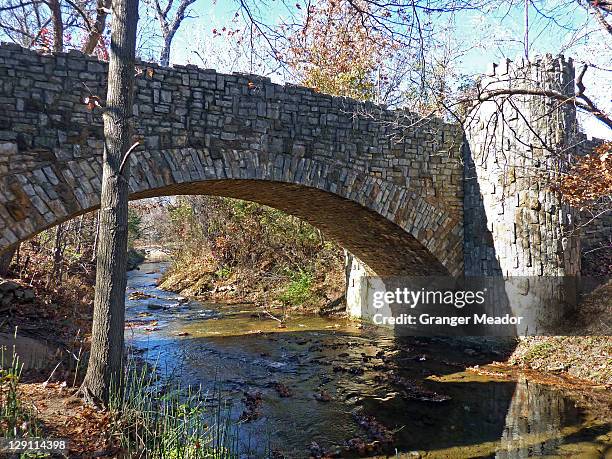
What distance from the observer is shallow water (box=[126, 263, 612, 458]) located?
179 inches

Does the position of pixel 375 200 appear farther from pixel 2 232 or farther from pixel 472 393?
pixel 2 232

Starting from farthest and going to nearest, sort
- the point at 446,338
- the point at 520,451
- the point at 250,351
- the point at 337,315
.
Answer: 1. the point at 337,315
2. the point at 446,338
3. the point at 250,351
4. the point at 520,451

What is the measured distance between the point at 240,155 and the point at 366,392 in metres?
3.55

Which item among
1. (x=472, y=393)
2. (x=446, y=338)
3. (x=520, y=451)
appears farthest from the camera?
(x=446, y=338)

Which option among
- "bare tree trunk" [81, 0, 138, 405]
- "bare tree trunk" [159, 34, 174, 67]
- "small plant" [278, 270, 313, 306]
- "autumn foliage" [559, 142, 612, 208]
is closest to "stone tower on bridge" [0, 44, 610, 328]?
"autumn foliage" [559, 142, 612, 208]

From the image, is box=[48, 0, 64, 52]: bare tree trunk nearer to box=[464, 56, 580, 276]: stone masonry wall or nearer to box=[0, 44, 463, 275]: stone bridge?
box=[0, 44, 463, 275]: stone bridge

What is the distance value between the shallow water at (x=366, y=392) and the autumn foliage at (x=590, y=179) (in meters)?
2.63

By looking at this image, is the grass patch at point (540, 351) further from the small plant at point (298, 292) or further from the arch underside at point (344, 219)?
the small plant at point (298, 292)

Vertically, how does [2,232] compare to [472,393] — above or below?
above

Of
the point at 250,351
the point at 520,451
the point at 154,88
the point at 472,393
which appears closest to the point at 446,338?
the point at 472,393

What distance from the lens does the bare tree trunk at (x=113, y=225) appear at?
4004 mm

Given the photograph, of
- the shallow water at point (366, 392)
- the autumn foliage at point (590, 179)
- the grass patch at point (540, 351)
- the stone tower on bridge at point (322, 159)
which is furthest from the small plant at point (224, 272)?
the autumn foliage at point (590, 179)

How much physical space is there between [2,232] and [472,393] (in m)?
5.81

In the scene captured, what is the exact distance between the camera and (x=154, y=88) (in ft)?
18.7
